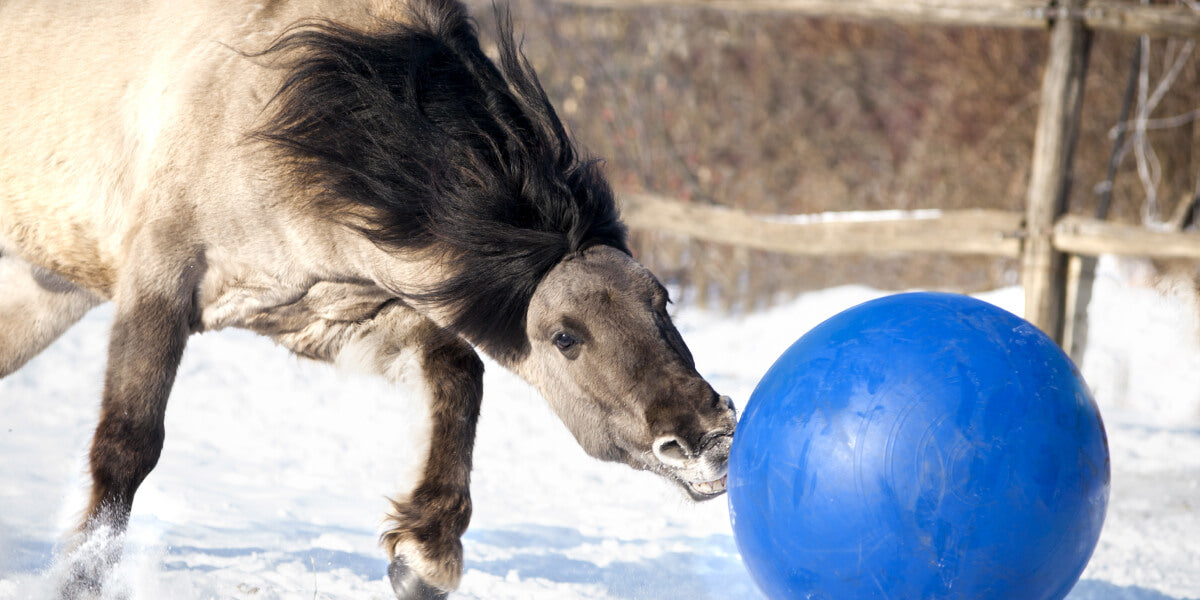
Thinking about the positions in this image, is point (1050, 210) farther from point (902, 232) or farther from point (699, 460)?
point (699, 460)

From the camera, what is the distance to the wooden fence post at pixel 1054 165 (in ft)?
17.7

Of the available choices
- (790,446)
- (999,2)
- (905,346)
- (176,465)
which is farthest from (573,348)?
(999,2)

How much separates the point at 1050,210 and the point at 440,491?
3.87m

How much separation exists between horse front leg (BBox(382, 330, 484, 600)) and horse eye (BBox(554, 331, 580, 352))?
671 mm

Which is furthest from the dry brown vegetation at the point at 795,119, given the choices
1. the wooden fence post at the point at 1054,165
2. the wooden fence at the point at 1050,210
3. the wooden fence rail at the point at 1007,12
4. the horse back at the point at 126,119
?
the horse back at the point at 126,119

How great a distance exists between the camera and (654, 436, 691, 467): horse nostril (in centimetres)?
247

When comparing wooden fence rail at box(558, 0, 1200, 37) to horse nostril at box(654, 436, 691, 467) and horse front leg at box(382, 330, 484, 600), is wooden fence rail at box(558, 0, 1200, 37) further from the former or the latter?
horse nostril at box(654, 436, 691, 467)

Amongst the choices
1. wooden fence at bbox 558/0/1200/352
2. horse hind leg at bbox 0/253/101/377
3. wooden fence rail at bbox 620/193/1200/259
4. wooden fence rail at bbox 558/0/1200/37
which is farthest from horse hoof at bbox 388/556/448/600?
wooden fence rail at bbox 558/0/1200/37

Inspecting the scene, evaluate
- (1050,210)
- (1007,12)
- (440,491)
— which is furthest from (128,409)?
(1007,12)

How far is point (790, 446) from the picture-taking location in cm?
239

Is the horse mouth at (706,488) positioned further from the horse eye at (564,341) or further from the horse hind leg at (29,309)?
the horse hind leg at (29,309)

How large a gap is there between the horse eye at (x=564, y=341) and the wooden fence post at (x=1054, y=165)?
3.61m

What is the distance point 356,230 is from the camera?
2.96m

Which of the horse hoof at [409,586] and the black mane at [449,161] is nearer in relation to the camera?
the black mane at [449,161]
